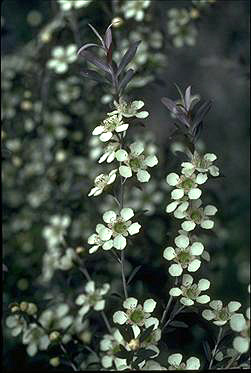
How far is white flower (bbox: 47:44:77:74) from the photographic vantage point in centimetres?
222

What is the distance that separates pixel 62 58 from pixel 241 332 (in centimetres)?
127

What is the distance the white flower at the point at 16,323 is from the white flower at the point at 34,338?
22 millimetres

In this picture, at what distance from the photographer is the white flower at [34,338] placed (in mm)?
1782

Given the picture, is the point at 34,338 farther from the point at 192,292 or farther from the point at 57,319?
the point at 192,292

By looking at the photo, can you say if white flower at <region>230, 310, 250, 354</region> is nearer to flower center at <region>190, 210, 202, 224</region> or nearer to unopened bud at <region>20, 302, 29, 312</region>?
flower center at <region>190, 210, 202, 224</region>

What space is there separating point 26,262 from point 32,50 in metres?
0.79

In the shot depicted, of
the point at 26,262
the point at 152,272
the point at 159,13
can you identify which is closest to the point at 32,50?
the point at 159,13

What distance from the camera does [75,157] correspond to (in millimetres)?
2551

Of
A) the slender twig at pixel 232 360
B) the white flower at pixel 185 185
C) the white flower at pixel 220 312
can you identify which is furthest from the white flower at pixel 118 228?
the slender twig at pixel 232 360

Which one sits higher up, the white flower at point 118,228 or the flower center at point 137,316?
the white flower at point 118,228

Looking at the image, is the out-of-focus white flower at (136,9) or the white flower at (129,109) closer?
the white flower at (129,109)

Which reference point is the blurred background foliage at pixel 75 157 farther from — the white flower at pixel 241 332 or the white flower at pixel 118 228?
the white flower at pixel 241 332

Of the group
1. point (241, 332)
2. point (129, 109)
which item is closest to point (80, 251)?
point (129, 109)

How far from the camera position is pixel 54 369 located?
1991mm
